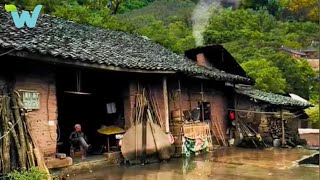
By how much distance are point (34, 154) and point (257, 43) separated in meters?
35.1

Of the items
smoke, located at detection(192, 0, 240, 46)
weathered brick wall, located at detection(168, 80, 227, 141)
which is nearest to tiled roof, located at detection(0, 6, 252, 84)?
weathered brick wall, located at detection(168, 80, 227, 141)

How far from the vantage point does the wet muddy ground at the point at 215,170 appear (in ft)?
29.3

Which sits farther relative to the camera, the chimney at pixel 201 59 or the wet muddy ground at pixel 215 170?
the chimney at pixel 201 59

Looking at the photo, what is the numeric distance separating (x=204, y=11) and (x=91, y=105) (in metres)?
42.7

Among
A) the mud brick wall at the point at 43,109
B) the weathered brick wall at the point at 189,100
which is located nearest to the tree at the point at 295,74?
the weathered brick wall at the point at 189,100

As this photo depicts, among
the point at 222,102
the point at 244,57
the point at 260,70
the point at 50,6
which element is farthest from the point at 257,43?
the point at 222,102

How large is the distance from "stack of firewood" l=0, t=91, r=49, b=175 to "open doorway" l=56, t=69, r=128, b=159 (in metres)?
3.07

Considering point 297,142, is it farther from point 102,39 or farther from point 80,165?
point 80,165

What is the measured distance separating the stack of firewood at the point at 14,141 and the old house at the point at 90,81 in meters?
0.41

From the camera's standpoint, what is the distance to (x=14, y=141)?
8.02 metres

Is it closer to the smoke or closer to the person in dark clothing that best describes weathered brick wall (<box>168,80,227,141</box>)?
the person in dark clothing

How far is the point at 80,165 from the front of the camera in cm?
1022

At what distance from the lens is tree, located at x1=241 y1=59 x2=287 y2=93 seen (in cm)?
2747

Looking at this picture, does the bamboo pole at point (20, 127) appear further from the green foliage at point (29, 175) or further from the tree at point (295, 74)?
the tree at point (295, 74)
